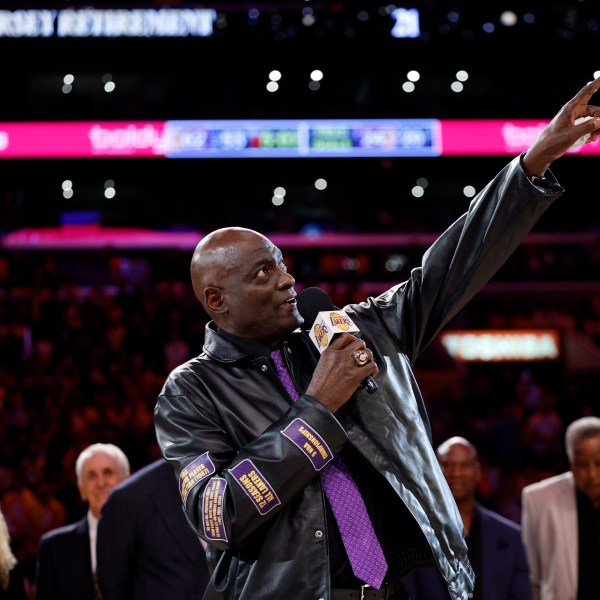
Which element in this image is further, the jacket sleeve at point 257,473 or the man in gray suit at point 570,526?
the man in gray suit at point 570,526

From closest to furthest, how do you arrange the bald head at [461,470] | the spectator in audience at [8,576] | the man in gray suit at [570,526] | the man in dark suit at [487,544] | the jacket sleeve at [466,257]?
1. the jacket sleeve at [466,257]
2. the spectator in audience at [8,576]
3. the man in dark suit at [487,544]
4. the bald head at [461,470]
5. the man in gray suit at [570,526]

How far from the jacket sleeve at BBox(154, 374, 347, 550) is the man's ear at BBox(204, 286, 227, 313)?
335 mm

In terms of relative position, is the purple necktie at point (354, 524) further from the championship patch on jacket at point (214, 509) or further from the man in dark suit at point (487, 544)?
the man in dark suit at point (487, 544)

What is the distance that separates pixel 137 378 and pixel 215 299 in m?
7.92

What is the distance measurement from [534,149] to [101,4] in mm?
13760

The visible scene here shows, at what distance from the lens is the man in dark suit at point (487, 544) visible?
419cm

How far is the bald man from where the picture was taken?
1.86m

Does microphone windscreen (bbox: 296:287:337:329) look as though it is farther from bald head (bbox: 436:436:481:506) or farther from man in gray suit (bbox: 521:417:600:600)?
man in gray suit (bbox: 521:417:600:600)

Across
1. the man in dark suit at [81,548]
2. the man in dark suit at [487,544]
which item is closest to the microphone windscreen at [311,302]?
the man in dark suit at [487,544]

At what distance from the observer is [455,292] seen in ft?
7.08

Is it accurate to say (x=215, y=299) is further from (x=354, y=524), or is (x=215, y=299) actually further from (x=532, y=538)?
(x=532, y=538)

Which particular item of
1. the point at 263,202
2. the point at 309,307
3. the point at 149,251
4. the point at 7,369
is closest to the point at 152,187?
the point at 263,202

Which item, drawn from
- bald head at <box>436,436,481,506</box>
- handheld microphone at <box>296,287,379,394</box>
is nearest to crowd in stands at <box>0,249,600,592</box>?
bald head at <box>436,436,481,506</box>

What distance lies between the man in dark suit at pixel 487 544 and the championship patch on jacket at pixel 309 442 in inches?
97.5
